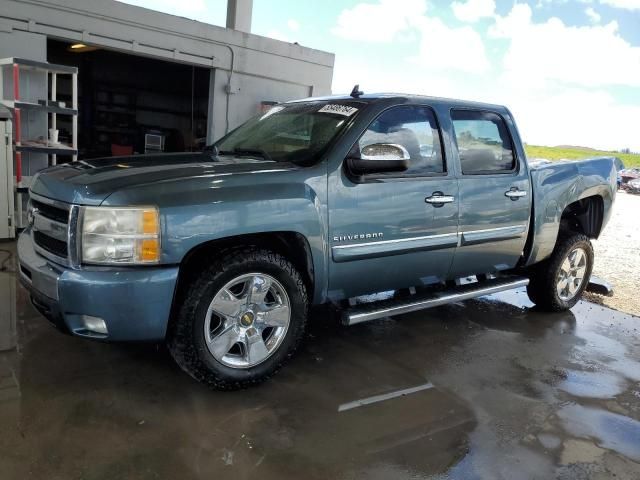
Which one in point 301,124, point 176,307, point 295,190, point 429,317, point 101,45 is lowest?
point 429,317

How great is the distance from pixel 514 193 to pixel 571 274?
5.00 feet

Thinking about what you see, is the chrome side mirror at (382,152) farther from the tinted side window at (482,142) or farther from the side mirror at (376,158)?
Answer: the tinted side window at (482,142)

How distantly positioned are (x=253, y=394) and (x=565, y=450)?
1772mm

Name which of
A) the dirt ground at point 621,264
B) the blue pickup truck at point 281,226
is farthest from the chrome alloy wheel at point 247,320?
the dirt ground at point 621,264

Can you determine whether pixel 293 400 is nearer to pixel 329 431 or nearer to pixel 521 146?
pixel 329 431

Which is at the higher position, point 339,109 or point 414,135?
point 339,109

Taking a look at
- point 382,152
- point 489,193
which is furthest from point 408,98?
point 489,193

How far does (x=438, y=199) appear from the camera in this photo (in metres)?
3.79

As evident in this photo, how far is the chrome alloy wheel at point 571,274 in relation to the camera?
521 centimetres

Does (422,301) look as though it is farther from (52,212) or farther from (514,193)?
(52,212)

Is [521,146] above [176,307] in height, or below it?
above

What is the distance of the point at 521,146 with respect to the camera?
462cm

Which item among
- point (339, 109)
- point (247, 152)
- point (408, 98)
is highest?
point (408, 98)

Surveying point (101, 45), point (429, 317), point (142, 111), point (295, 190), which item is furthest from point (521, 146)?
point (142, 111)
